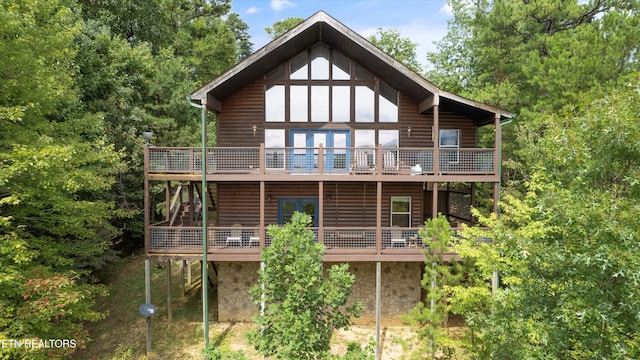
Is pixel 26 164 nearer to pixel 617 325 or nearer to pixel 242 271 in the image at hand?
pixel 242 271

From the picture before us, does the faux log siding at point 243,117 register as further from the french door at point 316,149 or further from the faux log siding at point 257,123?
the french door at point 316,149

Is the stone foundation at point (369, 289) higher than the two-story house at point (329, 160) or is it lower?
lower

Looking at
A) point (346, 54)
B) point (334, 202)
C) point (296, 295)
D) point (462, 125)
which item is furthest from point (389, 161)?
point (296, 295)

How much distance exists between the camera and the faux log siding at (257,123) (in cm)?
1421

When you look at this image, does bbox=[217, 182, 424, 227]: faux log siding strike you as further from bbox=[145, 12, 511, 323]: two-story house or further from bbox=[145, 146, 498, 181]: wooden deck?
bbox=[145, 146, 498, 181]: wooden deck

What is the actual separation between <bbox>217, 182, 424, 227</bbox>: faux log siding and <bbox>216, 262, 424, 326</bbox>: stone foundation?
2.07 meters

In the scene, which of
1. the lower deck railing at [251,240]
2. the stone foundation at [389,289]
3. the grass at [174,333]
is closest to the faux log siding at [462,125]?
the lower deck railing at [251,240]

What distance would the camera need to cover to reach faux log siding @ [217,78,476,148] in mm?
14211

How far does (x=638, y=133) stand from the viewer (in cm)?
517

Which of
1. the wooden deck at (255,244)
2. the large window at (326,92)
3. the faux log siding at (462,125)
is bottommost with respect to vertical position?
the wooden deck at (255,244)

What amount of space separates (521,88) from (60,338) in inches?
1002

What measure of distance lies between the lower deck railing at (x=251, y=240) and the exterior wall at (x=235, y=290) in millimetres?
1435

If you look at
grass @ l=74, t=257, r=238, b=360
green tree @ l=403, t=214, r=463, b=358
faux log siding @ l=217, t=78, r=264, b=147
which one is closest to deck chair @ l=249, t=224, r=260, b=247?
grass @ l=74, t=257, r=238, b=360

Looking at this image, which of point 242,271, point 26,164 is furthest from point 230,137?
point 26,164
